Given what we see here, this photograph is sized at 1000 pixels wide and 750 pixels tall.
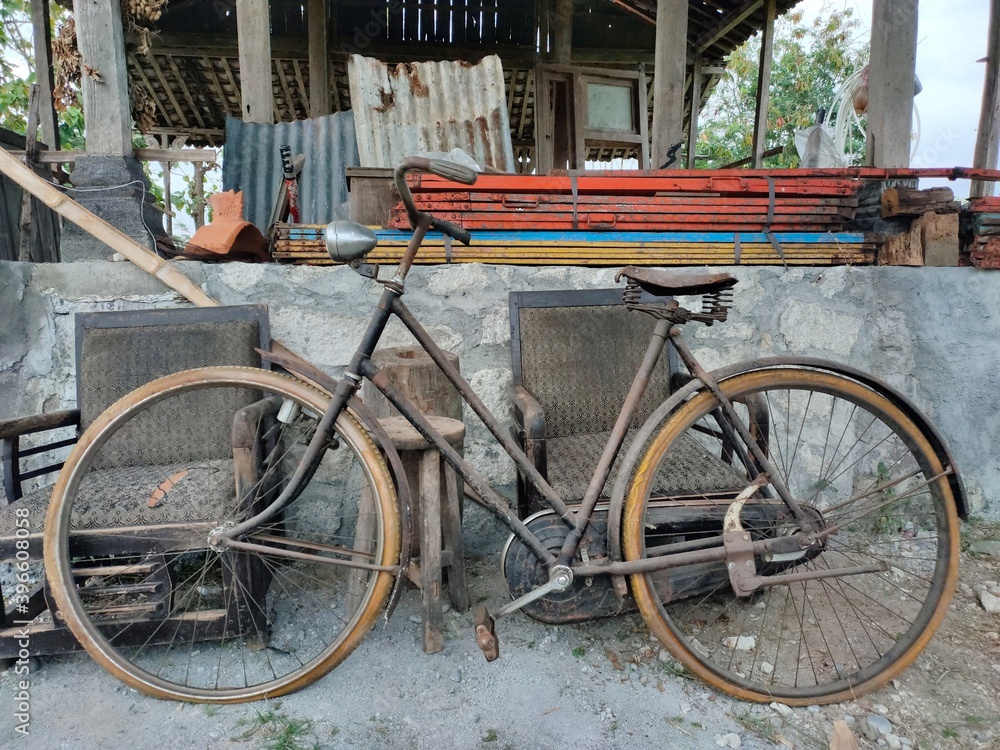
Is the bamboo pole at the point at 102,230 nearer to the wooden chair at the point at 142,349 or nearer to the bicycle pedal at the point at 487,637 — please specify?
the wooden chair at the point at 142,349

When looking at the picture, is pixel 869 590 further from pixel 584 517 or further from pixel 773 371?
pixel 584 517

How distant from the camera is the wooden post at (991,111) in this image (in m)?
4.43

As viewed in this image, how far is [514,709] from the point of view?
1.86 meters

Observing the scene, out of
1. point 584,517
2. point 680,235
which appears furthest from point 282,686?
point 680,235

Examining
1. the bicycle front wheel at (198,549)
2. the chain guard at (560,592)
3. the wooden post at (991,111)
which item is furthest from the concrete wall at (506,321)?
the wooden post at (991,111)

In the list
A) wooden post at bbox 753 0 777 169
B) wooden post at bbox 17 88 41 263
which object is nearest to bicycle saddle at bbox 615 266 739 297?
wooden post at bbox 17 88 41 263

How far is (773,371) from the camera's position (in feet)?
6.18

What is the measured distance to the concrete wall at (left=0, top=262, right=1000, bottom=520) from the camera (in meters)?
2.73

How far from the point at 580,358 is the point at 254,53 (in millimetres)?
2756

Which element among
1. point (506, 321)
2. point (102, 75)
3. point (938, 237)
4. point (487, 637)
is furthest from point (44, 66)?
point (938, 237)

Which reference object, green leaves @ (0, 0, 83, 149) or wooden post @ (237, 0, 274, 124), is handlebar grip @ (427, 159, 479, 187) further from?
green leaves @ (0, 0, 83, 149)

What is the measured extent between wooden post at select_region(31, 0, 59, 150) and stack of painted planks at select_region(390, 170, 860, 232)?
153 inches

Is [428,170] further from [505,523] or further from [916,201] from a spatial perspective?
[916,201]

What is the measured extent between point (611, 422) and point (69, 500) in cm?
200
